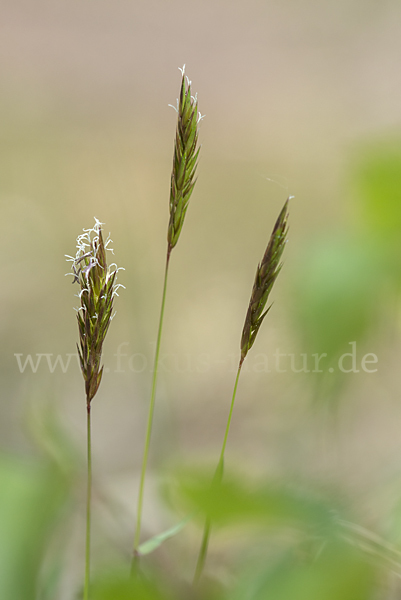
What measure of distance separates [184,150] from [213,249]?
88cm

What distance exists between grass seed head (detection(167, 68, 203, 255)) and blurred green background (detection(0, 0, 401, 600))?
13 centimetres

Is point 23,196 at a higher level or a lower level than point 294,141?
lower

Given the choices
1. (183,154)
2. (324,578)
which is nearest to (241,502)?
(324,578)

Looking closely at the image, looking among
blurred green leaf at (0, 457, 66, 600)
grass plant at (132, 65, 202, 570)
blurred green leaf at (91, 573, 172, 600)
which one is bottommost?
blurred green leaf at (0, 457, 66, 600)

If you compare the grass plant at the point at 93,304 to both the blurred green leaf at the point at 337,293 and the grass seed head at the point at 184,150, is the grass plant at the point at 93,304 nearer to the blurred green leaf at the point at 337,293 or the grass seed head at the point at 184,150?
the grass seed head at the point at 184,150

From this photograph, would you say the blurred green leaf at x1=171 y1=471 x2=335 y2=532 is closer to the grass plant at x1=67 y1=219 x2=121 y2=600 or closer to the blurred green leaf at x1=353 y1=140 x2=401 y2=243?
the grass plant at x1=67 y1=219 x2=121 y2=600

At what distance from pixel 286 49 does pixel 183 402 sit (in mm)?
1256

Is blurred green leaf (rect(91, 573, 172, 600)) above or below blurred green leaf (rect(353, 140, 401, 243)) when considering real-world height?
below

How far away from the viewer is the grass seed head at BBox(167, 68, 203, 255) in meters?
0.29

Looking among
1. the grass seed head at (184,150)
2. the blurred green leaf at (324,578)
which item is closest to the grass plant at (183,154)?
the grass seed head at (184,150)

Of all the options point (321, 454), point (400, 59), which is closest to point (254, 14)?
point (400, 59)

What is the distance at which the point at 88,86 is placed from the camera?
1498mm

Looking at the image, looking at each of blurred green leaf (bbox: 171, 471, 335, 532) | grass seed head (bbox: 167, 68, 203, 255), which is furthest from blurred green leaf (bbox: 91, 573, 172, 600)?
grass seed head (bbox: 167, 68, 203, 255)

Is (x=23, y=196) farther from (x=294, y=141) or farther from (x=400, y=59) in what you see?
(x=400, y=59)
